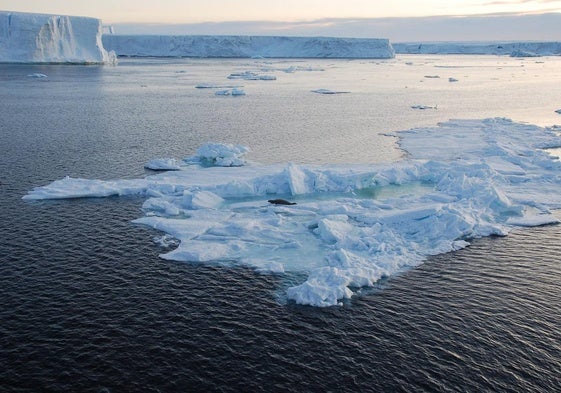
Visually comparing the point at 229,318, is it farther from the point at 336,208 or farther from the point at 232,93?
the point at 232,93

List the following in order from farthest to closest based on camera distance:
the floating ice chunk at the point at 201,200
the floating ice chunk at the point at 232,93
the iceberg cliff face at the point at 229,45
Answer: the iceberg cliff face at the point at 229,45 < the floating ice chunk at the point at 232,93 < the floating ice chunk at the point at 201,200

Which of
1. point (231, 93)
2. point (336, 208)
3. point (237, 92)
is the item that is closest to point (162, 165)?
point (336, 208)

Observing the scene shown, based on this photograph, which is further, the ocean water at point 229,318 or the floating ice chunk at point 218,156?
the floating ice chunk at point 218,156

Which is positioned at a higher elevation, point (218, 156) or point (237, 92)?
point (237, 92)

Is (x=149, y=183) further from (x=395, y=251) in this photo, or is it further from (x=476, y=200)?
(x=476, y=200)

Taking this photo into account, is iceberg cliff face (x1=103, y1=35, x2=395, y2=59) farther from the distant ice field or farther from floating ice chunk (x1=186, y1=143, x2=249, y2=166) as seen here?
floating ice chunk (x1=186, y1=143, x2=249, y2=166)

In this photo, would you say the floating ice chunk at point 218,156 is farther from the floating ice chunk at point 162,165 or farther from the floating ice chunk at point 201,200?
the floating ice chunk at point 201,200

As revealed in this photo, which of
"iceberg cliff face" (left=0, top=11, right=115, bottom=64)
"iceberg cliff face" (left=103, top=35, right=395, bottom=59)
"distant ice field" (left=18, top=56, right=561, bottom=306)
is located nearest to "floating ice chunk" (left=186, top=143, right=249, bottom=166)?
"distant ice field" (left=18, top=56, right=561, bottom=306)

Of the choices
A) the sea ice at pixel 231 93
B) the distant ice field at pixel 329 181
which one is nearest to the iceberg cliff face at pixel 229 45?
the sea ice at pixel 231 93
